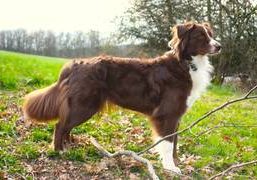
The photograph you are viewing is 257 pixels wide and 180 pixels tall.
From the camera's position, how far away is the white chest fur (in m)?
7.04

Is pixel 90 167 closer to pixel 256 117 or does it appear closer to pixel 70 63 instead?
pixel 70 63

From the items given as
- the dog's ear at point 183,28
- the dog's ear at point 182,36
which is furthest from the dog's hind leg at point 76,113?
the dog's ear at point 183,28

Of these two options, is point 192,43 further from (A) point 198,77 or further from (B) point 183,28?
(A) point 198,77

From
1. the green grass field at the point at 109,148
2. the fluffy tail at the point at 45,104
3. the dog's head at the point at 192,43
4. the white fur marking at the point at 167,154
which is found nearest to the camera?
the green grass field at the point at 109,148

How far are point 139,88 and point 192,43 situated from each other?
3.25 feet

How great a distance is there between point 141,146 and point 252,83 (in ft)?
37.2

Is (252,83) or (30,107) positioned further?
(252,83)

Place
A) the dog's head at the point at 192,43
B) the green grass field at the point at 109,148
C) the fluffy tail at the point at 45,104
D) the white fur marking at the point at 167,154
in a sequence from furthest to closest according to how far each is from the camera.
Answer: the dog's head at the point at 192,43
the fluffy tail at the point at 45,104
the white fur marking at the point at 167,154
the green grass field at the point at 109,148

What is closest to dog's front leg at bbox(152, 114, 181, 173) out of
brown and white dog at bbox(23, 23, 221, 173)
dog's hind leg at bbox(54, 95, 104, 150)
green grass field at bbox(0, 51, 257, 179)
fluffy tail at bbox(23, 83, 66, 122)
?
brown and white dog at bbox(23, 23, 221, 173)

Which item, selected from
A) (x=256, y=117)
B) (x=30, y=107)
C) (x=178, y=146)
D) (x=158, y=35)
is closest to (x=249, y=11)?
(x=158, y=35)

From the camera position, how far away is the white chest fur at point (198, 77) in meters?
7.04

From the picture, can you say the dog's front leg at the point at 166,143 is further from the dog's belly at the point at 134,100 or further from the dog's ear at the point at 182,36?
the dog's ear at the point at 182,36

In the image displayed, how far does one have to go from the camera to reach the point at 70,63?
696 centimetres

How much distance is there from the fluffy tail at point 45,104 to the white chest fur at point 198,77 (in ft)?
5.92
